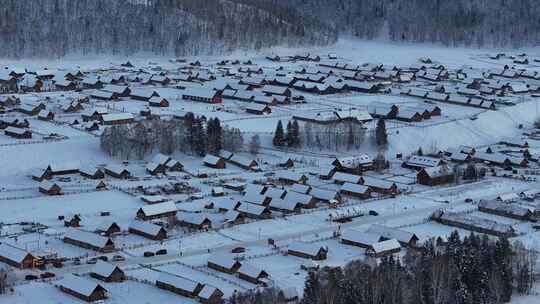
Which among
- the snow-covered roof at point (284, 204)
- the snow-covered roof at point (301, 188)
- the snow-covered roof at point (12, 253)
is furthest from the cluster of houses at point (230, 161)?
the snow-covered roof at point (12, 253)

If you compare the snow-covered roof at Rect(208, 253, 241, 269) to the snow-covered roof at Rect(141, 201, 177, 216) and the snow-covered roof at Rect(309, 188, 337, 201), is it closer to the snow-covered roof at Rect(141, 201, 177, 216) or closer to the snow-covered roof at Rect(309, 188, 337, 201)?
the snow-covered roof at Rect(141, 201, 177, 216)

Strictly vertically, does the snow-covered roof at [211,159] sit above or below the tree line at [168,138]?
below

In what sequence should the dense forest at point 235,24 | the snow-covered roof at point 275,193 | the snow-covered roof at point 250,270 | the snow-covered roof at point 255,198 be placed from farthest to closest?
1. the dense forest at point 235,24
2. the snow-covered roof at point 275,193
3. the snow-covered roof at point 255,198
4. the snow-covered roof at point 250,270

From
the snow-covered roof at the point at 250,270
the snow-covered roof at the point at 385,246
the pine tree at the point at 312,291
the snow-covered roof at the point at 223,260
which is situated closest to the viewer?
the pine tree at the point at 312,291

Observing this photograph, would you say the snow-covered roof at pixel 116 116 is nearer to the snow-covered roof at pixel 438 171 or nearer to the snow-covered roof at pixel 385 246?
the snow-covered roof at pixel 438 171

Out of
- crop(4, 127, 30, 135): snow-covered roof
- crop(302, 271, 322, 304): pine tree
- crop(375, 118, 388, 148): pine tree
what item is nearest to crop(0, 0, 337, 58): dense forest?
crop(4, 127, 30, 135): snow-covered roof

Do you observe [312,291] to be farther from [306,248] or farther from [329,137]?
[329,137]

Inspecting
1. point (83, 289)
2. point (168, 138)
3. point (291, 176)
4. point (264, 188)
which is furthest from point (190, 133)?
point (83, 289)
